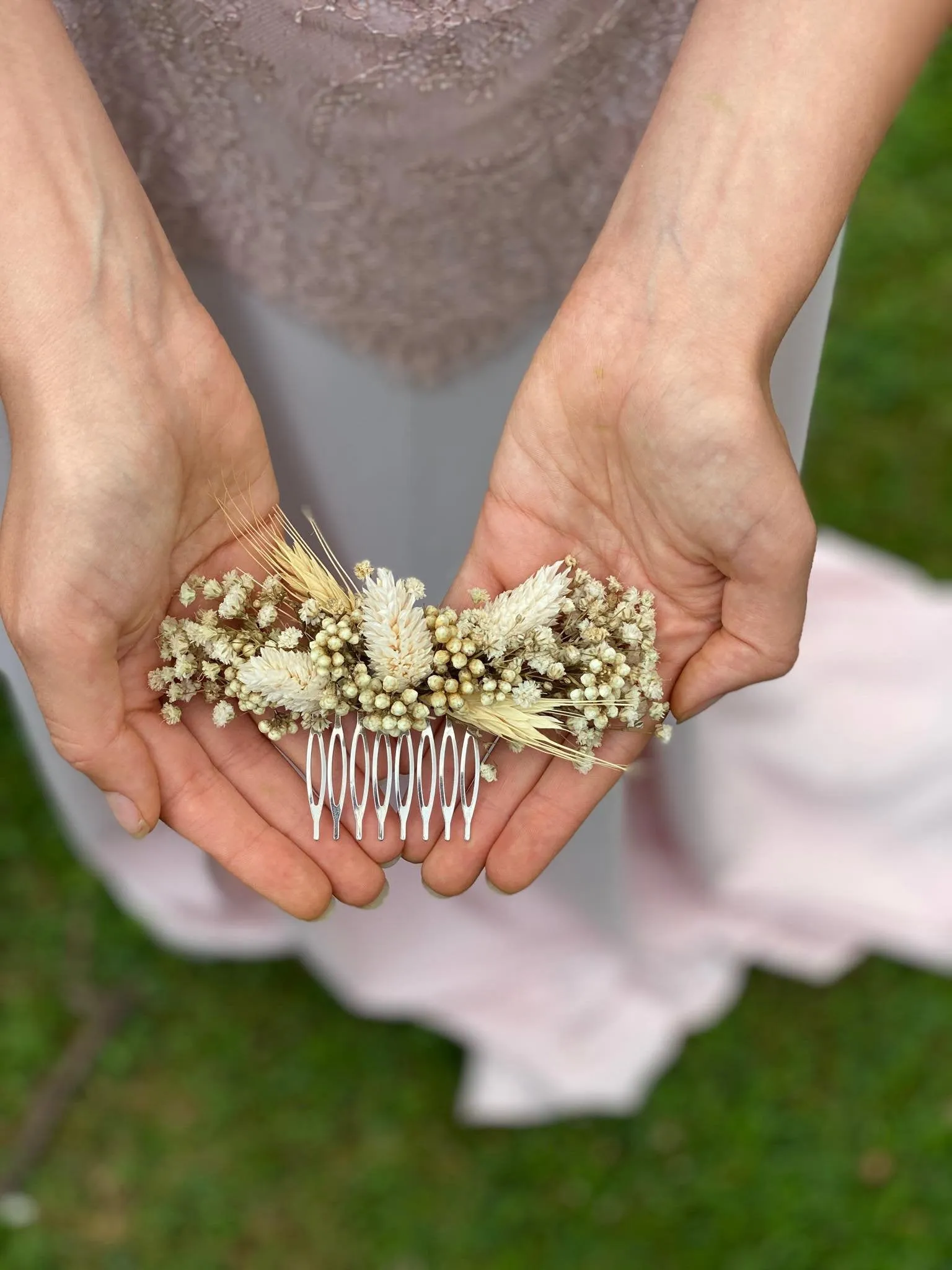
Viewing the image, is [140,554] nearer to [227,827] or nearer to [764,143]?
[227,827]

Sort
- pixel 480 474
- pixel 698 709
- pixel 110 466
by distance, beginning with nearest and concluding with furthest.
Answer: pixel 110 466, pixel 698 709, pixel 480 474

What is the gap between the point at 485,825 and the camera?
170 centimetres

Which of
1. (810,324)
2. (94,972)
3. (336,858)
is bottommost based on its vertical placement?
(94,972)

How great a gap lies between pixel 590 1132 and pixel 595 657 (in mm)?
1746

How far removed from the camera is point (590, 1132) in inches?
114

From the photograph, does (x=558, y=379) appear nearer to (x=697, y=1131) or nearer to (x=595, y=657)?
(x=595, y=657)

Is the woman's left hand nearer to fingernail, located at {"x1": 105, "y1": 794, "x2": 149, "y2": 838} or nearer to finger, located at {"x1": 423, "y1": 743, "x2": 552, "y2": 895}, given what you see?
finger, located at {"x1": 423, "y1": 743, "x2": 552, "y2": 895}

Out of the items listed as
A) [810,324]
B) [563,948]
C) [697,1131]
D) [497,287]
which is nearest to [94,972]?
[563,948]

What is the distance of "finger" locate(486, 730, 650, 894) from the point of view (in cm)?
167

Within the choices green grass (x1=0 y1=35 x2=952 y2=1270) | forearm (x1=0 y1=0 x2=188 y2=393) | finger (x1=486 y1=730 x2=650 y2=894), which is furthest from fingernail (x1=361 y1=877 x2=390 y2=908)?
green grass (x1=0 y1=35 x2=952 y2=1270)

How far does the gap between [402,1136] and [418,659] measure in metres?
1.77

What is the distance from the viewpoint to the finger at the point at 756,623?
1.58 m

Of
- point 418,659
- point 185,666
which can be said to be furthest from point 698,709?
point 185,666

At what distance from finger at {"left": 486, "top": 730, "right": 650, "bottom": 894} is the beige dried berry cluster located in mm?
32
